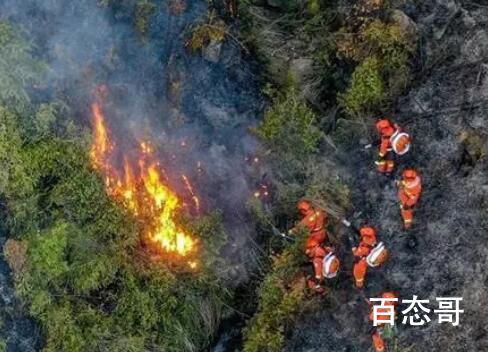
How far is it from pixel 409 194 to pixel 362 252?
121cm

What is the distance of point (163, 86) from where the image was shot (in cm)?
1260

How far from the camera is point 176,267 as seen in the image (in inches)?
466

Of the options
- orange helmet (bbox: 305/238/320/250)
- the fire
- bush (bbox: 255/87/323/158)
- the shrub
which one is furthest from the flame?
the shrub

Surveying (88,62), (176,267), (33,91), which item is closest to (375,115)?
(176,267)

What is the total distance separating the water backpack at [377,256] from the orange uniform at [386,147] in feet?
4.65

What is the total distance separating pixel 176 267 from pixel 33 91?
396cm

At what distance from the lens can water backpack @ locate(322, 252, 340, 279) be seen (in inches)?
439

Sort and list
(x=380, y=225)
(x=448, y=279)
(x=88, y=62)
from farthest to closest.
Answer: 1. (x=88, y=62)
2. (x=380, y=225)
3. (x=448, y=279)

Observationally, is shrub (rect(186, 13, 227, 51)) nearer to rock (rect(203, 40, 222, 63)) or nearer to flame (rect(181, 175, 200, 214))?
rock (rect(203, 40, 222, 63))

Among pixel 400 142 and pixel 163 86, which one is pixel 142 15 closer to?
pixel 163 86

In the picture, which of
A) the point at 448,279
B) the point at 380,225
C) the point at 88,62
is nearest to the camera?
the point at 448,279

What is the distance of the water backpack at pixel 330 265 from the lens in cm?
1116

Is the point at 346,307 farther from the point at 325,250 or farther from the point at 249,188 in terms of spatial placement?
the point at 249,188

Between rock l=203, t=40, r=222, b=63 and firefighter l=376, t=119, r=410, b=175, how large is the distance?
315 centimetres
